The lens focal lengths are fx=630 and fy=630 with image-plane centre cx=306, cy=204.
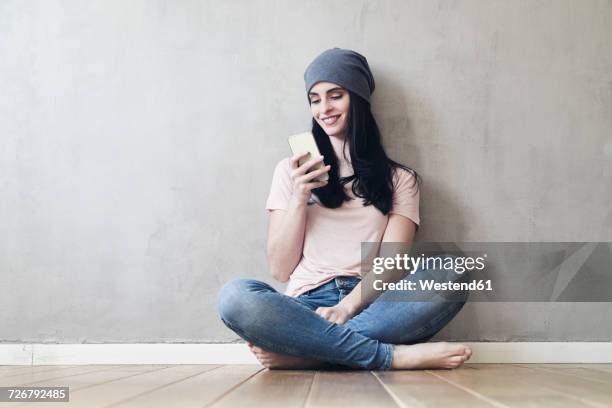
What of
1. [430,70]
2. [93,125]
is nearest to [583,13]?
[430,70]

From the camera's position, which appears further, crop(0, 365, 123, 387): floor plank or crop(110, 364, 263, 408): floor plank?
crop(0, 365, 123, 387): floor plank

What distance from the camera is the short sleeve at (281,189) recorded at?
1.91 metres

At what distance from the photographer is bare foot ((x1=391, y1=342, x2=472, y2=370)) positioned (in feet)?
5.22

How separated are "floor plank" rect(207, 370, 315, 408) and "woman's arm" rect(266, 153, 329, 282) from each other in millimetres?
406

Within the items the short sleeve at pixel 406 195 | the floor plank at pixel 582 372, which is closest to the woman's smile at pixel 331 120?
the short sleeve at pixel 406 195

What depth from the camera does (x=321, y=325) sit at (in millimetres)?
1577

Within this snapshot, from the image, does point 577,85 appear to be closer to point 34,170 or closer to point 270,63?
point 270,63

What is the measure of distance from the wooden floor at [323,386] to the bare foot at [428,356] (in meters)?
0.03

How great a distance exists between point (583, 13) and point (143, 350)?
177cm

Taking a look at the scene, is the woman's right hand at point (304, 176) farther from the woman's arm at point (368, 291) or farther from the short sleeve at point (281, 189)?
the woman's arm at point (368, 291)

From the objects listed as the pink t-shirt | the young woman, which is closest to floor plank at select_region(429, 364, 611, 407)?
the young woman

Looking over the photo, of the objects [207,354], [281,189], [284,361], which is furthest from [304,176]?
[207,354]

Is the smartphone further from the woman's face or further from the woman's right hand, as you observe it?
the woman's face

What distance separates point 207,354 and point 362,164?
2.50ft
